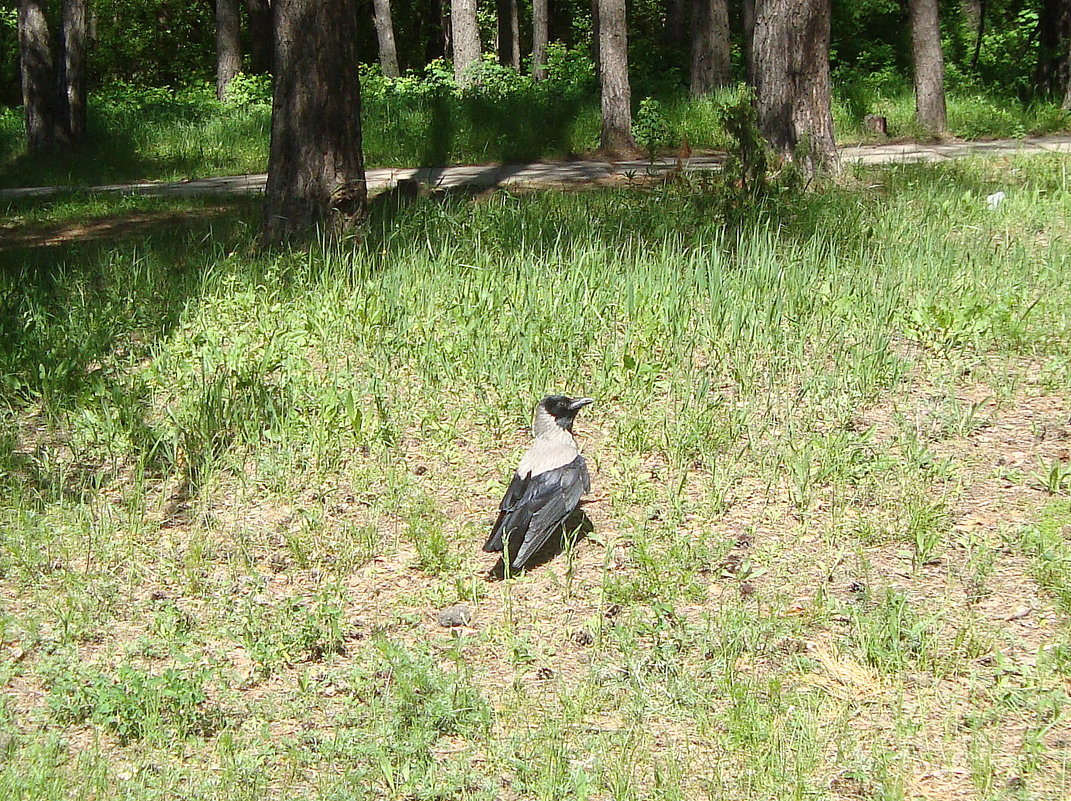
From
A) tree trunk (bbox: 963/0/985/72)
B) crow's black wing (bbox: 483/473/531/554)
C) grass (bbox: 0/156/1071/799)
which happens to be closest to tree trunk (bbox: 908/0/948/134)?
grass (bbox: 0/156/1071/799)

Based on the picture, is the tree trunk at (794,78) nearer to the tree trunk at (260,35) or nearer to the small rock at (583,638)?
the small rock at (583,638)

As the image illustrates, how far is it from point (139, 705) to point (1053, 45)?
19.0 metres

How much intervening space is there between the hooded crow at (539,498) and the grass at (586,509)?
20 cm

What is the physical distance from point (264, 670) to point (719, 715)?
1.74 metres

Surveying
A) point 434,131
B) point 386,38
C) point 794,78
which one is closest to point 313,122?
point 794,78

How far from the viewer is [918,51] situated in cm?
1554

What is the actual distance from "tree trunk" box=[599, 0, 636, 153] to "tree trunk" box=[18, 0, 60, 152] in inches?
311

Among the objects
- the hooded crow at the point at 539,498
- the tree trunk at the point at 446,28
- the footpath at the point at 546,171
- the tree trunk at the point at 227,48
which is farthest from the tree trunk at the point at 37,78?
the tree trunk at the point at 446,28

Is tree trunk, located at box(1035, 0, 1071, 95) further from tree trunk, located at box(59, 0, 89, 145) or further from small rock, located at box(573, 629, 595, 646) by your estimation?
small rock, located at box(573, 629, 595, 646)

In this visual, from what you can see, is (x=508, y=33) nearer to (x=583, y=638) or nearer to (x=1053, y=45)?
(x=1053, y=45)

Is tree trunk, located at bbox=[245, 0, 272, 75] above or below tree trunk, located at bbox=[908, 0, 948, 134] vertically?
above

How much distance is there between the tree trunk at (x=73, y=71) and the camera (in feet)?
52.7

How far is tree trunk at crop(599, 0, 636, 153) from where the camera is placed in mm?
14352

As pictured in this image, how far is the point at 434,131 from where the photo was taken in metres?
16.0
